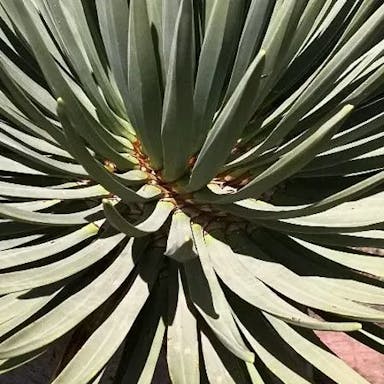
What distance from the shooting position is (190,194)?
1.49m

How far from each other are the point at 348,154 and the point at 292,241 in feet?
0.57

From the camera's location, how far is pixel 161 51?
1.46 meters

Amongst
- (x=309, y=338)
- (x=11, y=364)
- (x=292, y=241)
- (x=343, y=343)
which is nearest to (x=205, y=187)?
(x=292, y=241)

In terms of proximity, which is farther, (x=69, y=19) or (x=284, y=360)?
(x=69, y=19)

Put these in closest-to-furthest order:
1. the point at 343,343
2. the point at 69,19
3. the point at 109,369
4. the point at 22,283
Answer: the point at 22,283
the point at 69,19
the point at 109,369
the point at 343,343

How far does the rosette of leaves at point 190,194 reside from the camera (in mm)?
1347

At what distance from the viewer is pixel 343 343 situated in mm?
2275

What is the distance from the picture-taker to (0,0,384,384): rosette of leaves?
1.35 metres

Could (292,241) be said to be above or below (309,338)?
above

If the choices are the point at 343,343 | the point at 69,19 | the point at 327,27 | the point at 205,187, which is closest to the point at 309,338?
the point at 205,187

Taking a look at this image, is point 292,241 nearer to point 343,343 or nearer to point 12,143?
point 12,143

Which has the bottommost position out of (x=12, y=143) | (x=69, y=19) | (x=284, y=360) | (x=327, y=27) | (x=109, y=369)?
(x=284, y=360)

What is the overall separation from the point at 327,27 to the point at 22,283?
0.70m

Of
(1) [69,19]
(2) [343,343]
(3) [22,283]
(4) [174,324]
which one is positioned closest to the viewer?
(3) [22,283]
